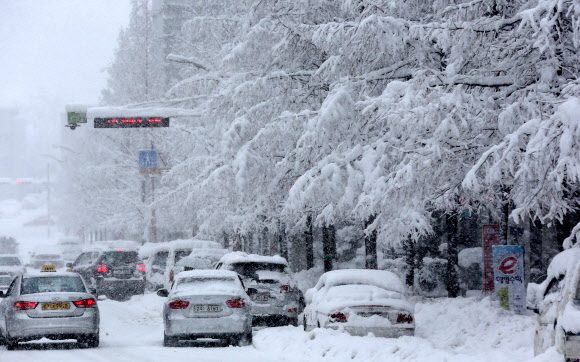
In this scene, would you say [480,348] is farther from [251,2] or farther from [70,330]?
[251,2]

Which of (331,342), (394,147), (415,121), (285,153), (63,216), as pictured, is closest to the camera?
(415,121)

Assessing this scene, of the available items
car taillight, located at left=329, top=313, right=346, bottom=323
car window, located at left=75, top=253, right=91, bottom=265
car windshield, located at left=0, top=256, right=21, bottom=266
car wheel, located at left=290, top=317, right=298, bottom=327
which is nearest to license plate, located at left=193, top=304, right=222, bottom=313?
car taillight, located at left=329, top=313, right=346, bottom=323

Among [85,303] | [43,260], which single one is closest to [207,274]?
[85,303]

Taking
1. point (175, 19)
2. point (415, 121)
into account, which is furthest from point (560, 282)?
point (175, 19)

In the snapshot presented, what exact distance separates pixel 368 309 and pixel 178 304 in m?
3.62

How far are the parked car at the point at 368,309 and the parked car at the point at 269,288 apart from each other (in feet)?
9.52

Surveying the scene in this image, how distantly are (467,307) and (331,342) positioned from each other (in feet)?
14.7

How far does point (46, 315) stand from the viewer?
51.6ft

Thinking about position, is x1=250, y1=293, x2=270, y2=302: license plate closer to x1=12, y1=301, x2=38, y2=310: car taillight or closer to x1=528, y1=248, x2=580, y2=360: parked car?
x1=12, y1=301, x2=38, y2=310: car taillight

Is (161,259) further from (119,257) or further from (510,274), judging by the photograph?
(510,274)

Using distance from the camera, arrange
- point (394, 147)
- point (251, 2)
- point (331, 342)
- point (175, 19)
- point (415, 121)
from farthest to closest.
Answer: point (175, 19)
point (251, 2)
point (394, 147)
point (331, 342)
point (415, 121)

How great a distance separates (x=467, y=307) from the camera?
17.1 meters

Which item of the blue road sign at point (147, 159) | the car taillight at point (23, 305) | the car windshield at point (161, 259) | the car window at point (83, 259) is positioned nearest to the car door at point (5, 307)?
the car taillight at point (23, 305)

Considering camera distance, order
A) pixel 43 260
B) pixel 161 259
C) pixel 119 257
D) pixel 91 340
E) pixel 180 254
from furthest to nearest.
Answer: pixel 43 260 < pixel 161 259 < pixel 119 257 < pixel 180 254 < pixel 91 340
